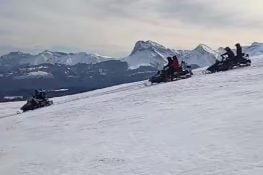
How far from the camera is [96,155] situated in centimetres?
1372

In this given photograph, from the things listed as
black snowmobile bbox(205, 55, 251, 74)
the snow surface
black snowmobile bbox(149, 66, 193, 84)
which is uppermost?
black snowmobile bbox(205, 55, 251, 74)

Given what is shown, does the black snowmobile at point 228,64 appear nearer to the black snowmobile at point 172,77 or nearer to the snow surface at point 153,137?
the black snowmobile at point 172,77

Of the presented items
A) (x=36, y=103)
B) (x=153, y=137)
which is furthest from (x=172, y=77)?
(x=153, y=137)

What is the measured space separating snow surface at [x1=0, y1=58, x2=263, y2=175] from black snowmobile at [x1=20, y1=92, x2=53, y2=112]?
9427 millimetres

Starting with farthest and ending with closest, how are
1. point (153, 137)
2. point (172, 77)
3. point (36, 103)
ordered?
point (36, 103), point (172, 77), point (153, 137)

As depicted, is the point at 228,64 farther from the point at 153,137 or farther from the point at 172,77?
the point at 153,137

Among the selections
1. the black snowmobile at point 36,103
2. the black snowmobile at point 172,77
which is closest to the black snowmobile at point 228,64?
the black snowmobile at point 172,77

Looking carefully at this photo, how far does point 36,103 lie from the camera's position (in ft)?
114

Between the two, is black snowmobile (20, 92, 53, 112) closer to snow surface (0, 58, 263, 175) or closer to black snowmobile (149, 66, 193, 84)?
black snowmobile (149, 66, 193, 84)

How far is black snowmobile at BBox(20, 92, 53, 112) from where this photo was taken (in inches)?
1351

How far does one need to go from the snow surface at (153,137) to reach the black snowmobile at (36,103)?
943 centimetres

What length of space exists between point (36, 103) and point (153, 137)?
70.0ft

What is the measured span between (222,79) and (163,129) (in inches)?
497

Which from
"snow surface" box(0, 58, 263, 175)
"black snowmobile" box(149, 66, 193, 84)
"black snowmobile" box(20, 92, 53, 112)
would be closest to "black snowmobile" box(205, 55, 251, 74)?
"black snowmobile" box(149, 66, 193, 84)
